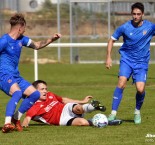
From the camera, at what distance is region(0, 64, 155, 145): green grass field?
33.7ft

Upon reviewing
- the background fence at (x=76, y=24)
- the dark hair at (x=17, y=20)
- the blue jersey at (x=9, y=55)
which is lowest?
the background fence at (x=76, y=24)

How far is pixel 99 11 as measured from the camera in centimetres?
3322

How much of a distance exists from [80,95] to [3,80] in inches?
273

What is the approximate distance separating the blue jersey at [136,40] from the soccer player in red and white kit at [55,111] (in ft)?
3.67

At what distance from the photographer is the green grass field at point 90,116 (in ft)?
33.7

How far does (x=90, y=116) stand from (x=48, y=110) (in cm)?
166

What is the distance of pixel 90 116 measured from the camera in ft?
44.7

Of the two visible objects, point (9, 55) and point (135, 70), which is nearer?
point (9, 55)

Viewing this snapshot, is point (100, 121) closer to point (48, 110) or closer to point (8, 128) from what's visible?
point (48, 110)

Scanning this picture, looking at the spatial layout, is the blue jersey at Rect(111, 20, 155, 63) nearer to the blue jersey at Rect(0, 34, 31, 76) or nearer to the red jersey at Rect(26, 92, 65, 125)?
the red jersey at Rect(26, 92, 65, 125)

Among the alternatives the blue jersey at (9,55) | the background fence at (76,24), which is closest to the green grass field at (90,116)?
the blue jersey at (9,55)

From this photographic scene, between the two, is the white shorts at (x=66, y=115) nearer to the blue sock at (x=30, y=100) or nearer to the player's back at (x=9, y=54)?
the blue sock at (x=30, y=100)

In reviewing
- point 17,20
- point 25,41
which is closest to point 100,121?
point 25,41

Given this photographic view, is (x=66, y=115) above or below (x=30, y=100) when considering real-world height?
below
